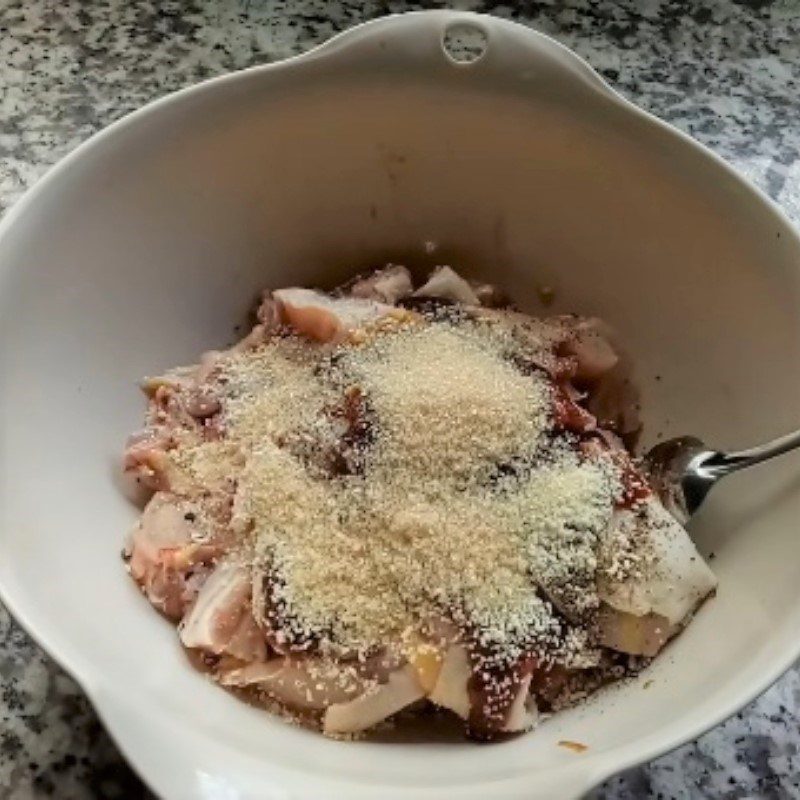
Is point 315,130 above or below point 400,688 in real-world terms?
above

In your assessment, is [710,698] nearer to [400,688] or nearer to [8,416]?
[400,688]

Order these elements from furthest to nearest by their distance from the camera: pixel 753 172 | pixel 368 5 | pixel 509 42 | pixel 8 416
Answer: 1. pixel 368 5
2. pixel 753 172
3. pixel 509 42
4. pixel 8 416

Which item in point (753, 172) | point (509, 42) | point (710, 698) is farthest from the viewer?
point (753, 172)

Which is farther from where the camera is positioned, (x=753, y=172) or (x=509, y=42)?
(x=753, y=172)

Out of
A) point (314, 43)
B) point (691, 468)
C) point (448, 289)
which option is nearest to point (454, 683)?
point (691, 468)

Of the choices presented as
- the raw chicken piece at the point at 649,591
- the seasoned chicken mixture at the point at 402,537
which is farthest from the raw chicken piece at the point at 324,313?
the raw chicken piece at the point at 649,591

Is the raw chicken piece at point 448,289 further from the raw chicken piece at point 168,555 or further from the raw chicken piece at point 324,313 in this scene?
the raw chicken piece at point 168,555

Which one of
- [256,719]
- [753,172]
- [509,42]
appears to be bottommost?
[256,719]

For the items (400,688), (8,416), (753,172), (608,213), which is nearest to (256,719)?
(400,688)

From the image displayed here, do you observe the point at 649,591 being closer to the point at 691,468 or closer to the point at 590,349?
the point at 691,468
